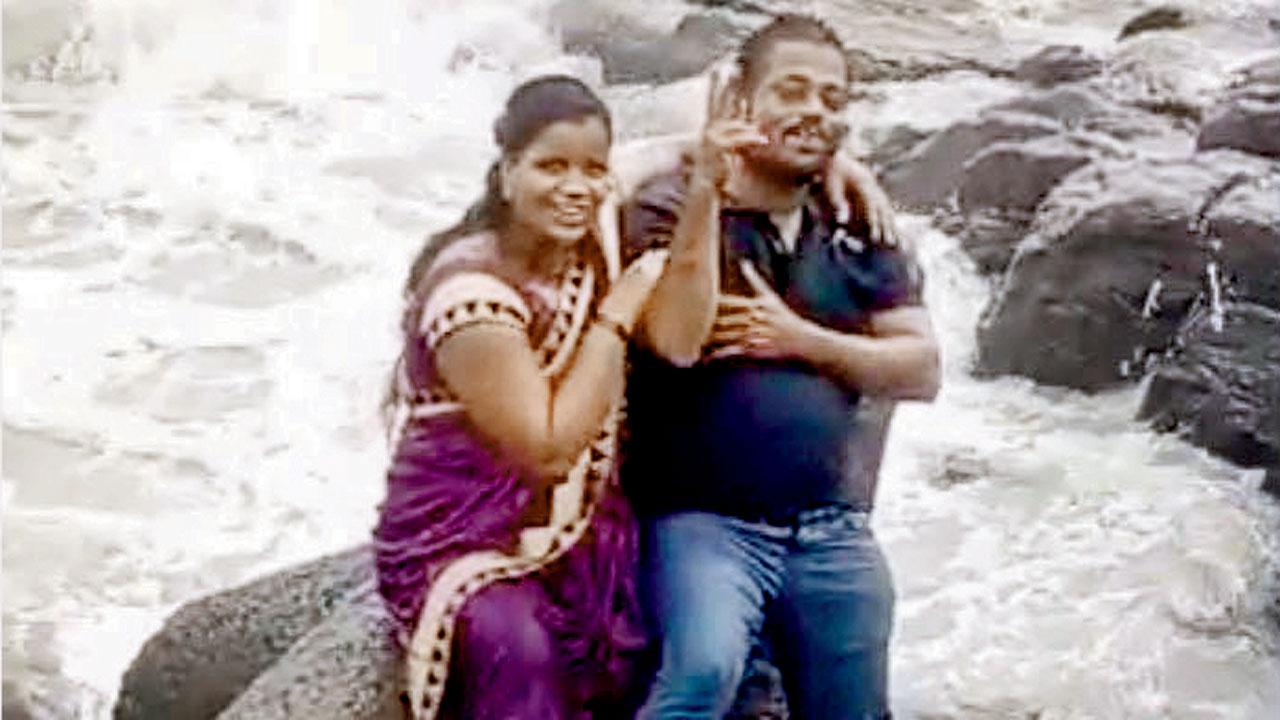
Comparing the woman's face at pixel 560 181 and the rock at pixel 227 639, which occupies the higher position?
the woman's face at pixel 560 181

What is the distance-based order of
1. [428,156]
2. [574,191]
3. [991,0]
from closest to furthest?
[574,191] → [428,156] → [991,0]

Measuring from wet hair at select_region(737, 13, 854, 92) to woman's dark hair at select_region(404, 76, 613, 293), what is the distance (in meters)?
0.10

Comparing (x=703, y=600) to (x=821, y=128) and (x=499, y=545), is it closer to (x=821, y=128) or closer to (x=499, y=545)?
(x=499, y=545)

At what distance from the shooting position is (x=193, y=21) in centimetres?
187

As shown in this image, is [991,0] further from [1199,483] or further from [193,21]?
[193,21]

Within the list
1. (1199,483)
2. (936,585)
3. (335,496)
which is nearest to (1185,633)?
(1199,483)

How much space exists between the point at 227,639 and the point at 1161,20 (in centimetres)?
91

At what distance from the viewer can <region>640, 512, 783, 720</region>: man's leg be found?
5.12ft

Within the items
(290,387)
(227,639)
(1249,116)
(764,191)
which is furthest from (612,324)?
(1249,116)

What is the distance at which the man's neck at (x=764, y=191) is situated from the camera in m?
1.55

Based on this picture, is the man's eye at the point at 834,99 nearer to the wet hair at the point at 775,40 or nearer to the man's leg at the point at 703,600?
the wet hair at the point at 775,40

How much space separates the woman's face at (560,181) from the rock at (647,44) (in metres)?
0.11

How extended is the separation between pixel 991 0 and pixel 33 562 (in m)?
0.91

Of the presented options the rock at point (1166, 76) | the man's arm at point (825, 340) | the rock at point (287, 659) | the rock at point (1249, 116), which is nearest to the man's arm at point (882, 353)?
the man's arm at point (825, 340)
